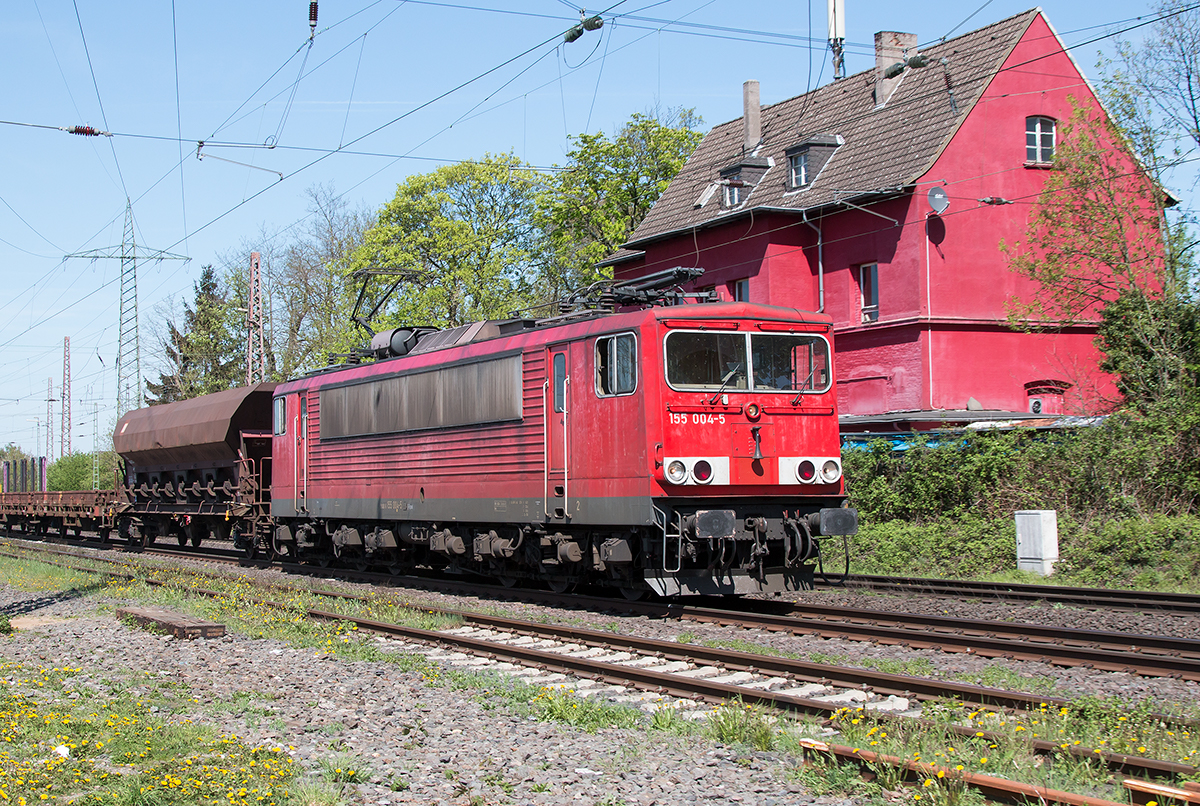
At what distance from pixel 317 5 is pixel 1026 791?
50.4 feet

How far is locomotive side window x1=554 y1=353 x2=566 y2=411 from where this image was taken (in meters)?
13.4

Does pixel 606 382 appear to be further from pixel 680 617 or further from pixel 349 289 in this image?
pixel 349 289

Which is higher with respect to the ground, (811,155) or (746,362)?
(811,155)

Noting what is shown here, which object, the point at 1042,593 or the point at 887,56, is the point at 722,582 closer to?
the point at 1042,593

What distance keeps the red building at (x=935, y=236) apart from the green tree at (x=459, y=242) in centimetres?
1677

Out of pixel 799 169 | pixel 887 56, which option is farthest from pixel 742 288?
pixel 887 56

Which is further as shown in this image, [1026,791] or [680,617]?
[680,617]

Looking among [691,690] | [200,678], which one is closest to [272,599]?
[200,678]

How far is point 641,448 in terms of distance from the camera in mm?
12078

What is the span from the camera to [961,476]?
781 inches

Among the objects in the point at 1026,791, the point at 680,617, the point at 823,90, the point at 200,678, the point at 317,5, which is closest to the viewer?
the point at 1026,791

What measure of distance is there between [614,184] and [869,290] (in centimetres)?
1592

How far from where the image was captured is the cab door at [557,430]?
13305mm

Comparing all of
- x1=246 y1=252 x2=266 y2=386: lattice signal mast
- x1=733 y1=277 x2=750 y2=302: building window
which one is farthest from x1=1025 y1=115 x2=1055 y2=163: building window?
x1=246 y1=252 x2=266 y2=386: lattice signal mast
